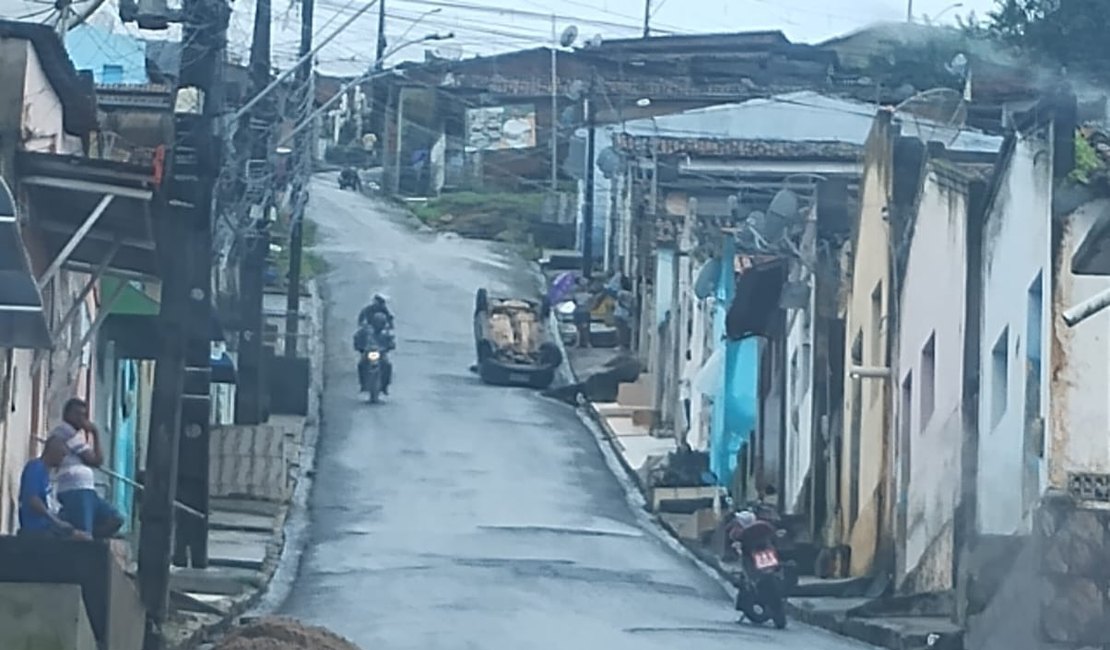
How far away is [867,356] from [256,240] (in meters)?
12.1

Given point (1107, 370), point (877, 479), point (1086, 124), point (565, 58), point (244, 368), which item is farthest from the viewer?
point (565, 58)

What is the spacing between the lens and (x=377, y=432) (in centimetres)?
4503

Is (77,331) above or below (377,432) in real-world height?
above

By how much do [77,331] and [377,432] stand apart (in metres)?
19.1

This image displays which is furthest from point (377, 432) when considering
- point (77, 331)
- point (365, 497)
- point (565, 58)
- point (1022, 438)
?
point (565, 58)

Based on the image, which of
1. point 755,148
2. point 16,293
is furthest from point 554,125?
point 16,293

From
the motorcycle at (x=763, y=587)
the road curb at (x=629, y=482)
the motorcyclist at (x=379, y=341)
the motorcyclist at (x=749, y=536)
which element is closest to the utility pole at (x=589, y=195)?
the road curb at (x=629, y=482)

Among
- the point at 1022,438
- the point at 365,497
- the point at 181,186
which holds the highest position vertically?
the point at 181,186

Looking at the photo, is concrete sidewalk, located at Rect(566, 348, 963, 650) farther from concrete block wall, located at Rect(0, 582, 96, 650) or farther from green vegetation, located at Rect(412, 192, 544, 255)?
green vegetation, located at Rect(412, 192, 544, 255)

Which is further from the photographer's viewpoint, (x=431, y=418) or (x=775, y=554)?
(x=431, y=418)

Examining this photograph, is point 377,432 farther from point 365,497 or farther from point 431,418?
point 365,497

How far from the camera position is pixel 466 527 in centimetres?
3459

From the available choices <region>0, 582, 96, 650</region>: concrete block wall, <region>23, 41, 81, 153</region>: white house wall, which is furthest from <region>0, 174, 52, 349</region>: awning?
<region>23, 41, 81, 153</region>: white house wall

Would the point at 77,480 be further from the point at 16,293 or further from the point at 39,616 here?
the point at 39,616
